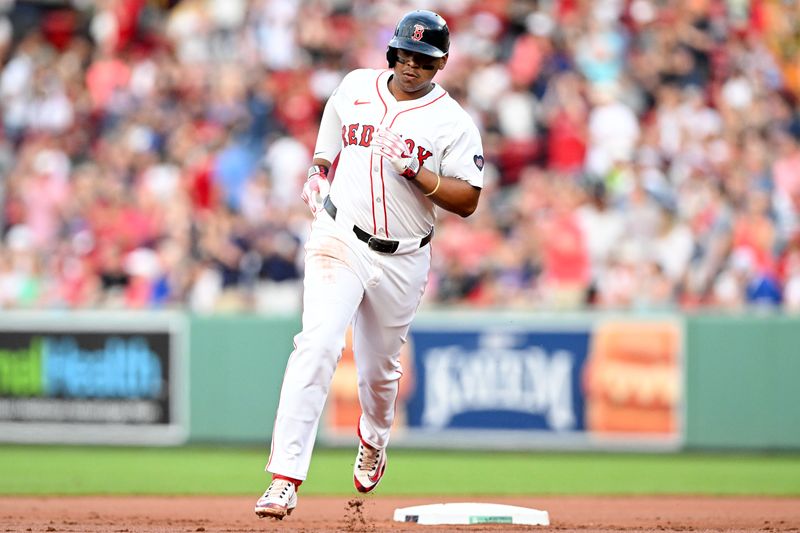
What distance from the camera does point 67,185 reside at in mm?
16094

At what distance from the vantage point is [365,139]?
6688 mm

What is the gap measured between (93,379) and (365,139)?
23.1 feet

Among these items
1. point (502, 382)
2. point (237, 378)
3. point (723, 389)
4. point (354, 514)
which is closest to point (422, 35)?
point (354, 514)

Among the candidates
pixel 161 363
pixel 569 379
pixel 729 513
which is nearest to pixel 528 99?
pixel 569 379

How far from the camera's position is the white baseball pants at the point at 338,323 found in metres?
6.40

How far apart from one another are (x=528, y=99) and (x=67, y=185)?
527 centimetres

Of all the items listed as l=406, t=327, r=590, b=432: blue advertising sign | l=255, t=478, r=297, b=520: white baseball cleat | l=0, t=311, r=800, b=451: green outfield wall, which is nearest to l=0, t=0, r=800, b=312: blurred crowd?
l=0, t=311, r=800, b=451: green outfield wall

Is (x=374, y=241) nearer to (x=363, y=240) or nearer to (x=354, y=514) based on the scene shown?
(x=363, y=240)

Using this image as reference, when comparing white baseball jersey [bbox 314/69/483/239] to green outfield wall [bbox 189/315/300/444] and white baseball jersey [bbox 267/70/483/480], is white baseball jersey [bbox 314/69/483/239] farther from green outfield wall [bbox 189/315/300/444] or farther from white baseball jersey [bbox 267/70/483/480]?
green outfield wall [bbox 189/315/300/444]

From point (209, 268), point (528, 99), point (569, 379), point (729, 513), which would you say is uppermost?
point (528, 99)

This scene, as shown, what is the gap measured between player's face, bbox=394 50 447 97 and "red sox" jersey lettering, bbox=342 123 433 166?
267 millimetres

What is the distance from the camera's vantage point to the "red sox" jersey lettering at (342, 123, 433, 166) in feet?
21.8

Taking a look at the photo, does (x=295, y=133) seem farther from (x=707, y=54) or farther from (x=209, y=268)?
(x=707, y=54)

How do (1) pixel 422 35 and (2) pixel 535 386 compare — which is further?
(2) pixel 535 386
